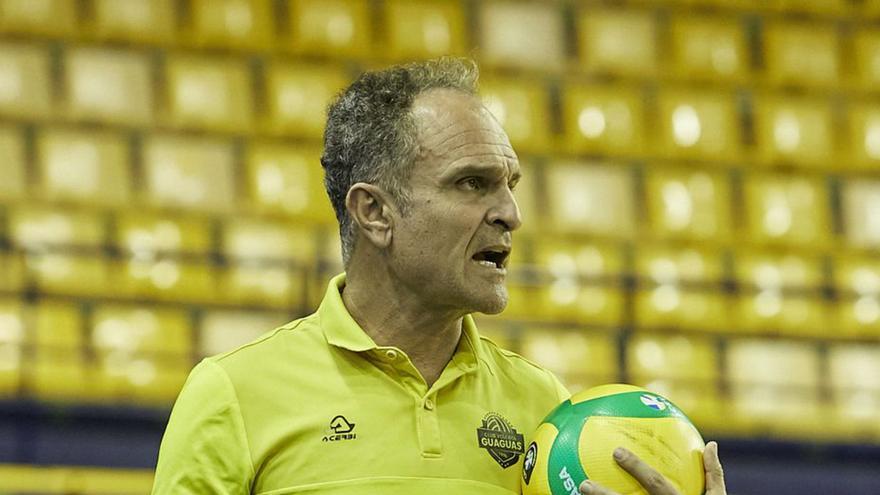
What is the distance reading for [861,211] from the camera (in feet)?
24.2

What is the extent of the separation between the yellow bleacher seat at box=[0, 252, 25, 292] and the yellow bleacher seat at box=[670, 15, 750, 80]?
12.0ft

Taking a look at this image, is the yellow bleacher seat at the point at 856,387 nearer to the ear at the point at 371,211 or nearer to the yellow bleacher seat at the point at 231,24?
the yellow bleacher seat at the point at 231,24

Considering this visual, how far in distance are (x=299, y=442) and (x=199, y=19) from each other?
4.94 metres

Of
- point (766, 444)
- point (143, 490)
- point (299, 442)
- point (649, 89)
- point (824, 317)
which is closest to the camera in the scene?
point (299, 442)

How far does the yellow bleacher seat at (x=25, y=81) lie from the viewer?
6.45m

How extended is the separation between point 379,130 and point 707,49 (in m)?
5.40

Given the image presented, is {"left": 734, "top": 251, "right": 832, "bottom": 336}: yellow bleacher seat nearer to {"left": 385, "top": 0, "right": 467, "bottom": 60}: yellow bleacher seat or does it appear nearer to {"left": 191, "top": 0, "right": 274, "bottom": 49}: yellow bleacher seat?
{"left": 385, "top": 0, "right": 467, "bottom": 60}: yellow bleacher seat

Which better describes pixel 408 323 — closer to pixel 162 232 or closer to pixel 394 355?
pixel 394 355

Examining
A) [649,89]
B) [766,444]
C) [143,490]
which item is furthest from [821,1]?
[143,490]

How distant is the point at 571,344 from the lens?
21.0 ft

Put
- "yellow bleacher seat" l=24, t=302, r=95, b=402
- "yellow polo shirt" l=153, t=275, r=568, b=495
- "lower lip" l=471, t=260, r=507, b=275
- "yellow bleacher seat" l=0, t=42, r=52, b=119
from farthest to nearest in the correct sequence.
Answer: "yellow bleacher seat" l=0, t=42, r=52, b=119 → "yellow bleacher seat" l=24, t=302, r=95, b=402 → "lower lip" l=471, t=260, r=507, b=275 → "yellow polo shirt" l=153, t=275, r=568, b=495

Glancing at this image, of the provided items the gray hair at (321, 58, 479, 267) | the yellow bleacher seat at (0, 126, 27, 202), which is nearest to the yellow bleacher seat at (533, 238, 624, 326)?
the yellow bleacher seat at (0, 126, 27, 202)

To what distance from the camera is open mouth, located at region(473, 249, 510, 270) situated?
7.85 feet

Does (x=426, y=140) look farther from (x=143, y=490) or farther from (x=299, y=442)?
(x=143, y=490)
